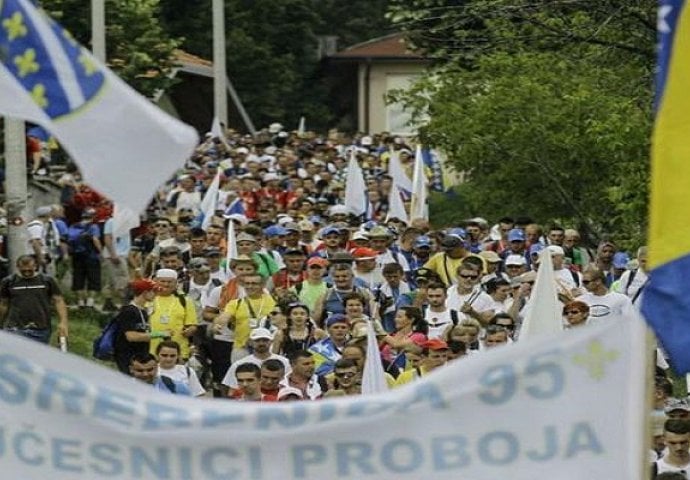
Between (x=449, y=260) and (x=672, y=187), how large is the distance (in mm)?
12196

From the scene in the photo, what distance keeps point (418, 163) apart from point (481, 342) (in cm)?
1262

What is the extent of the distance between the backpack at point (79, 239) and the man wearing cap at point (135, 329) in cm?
905

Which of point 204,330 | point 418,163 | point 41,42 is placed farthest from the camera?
point 418,163

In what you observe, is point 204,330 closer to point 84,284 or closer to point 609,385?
point 84,284

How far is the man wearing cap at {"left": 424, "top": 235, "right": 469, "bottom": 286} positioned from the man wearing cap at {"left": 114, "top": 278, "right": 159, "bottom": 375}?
8.88ft

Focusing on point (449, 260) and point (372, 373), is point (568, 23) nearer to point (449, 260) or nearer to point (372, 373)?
point (449, 260)

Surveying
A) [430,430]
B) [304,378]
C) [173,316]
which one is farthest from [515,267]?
[430,430]

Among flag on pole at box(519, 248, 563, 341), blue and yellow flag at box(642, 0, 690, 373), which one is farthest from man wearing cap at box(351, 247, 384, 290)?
blue and yellow flag at box(642, 0, 690, 373)

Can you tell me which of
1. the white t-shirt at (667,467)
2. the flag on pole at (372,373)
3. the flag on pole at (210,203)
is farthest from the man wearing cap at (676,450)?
the flag on pole at (210,203)

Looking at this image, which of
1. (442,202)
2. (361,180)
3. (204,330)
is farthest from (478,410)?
(442,202)

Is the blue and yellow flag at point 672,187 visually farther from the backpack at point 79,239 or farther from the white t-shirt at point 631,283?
the backpack at point 79,239

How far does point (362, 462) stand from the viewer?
670 centimetres

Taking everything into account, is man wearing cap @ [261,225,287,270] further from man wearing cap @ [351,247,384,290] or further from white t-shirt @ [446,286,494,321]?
A: white t-shirt @ [446,286,494,321]

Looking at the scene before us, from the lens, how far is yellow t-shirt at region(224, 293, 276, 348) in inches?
670
